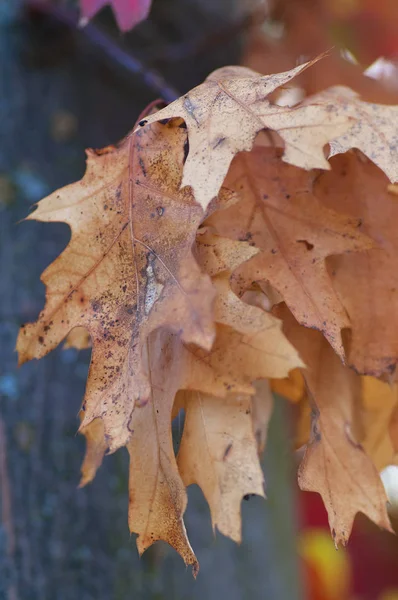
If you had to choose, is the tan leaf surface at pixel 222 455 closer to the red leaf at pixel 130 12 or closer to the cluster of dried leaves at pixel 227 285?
the cluster of dried leaves at pixel 227 285


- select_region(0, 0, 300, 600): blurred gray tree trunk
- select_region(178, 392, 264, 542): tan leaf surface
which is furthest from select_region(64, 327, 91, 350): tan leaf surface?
select_region(0, 0, 300, 600): blurred gray tree trunk

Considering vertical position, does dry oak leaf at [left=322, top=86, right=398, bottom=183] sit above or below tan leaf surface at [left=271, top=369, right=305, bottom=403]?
above

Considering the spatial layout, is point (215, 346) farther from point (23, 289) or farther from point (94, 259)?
point (23, 289)

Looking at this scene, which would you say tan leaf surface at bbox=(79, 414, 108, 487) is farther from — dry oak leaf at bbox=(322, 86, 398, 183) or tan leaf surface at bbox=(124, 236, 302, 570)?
dry oak leaf at bbox=(322, 86, 398, 183)

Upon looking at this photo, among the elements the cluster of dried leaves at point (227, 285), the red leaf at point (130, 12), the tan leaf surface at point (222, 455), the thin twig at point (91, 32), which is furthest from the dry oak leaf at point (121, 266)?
the thin twig at point (91, 32)

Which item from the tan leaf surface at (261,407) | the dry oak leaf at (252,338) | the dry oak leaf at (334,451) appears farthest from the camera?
the tan leaf surface at (261,407)

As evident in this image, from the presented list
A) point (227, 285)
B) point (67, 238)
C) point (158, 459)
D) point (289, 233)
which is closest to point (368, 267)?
point (289, 233)

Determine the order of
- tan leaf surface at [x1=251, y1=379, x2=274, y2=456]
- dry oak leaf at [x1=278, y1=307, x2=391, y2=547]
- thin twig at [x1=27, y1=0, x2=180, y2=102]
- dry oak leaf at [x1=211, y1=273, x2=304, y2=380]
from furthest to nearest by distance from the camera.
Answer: thin twig at [x1=27, y1=0, x2=180, y2=102] < tan leaf surface at [x1=251, y1=379, x2=274, y2=456] < dry oak leaf at [x1=278, y1=307, x2=391, y2=547] < dry oak leaf at [x1=211, y1=273, x2=304, y2=380]

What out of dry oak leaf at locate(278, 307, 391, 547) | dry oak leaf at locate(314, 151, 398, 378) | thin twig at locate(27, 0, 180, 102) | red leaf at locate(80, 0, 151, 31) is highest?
thin twig at locate(27, 0, 180, 102)
